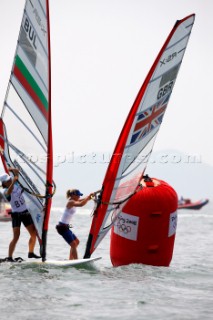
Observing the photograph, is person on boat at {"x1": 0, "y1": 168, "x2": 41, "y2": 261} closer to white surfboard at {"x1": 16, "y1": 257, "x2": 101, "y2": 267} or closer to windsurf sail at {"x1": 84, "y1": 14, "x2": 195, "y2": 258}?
white surfboard at {"x1": 16, "y1": 257, "x2": 101, "y2": 267}

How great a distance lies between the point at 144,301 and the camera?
25.1ft

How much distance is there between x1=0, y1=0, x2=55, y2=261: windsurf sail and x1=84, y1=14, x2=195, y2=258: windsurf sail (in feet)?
2.74

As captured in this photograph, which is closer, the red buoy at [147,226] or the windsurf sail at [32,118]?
the windsurf sail at [32,118]

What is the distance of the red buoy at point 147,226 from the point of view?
9.77 metres

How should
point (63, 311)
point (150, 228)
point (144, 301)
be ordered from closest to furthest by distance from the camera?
point (63, 311)
point (144, 301)
point (150, 228)

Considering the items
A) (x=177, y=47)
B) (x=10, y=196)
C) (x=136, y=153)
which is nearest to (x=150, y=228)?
(x=136, y=153)

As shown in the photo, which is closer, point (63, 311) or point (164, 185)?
point (63, 311)

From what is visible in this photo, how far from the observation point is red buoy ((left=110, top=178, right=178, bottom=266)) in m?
9.77

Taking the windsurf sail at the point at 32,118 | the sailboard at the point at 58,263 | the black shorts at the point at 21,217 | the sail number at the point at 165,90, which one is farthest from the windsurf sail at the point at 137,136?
the black shorts at the point at 21,217

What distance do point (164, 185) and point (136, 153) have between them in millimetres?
852

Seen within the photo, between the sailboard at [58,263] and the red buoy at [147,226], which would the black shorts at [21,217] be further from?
the red buoy at [147,226]

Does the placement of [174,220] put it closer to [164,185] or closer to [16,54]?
[164,185]

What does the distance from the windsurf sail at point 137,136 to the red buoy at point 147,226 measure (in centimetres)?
22

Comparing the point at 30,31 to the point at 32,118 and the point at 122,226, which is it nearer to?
the point at 32,118
